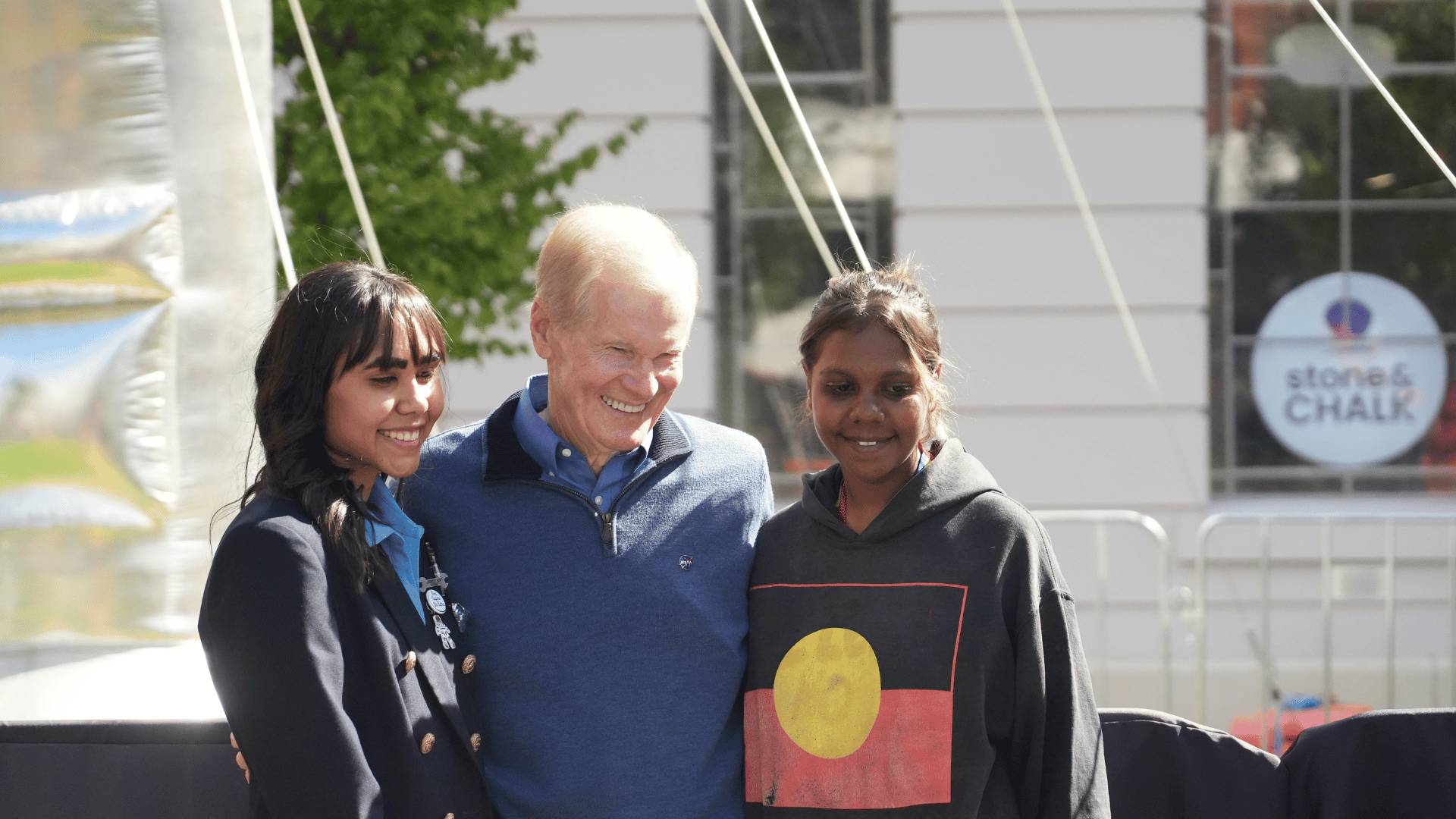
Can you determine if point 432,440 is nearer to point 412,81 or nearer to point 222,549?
point 222,549

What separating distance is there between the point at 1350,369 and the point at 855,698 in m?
7.03

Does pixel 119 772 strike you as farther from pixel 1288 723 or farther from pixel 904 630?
pixel 1288 723

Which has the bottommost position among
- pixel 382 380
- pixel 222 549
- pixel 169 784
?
pixel 169 784

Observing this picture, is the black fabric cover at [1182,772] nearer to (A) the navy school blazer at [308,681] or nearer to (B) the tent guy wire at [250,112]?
(A) the navy school blazer at [308,681]

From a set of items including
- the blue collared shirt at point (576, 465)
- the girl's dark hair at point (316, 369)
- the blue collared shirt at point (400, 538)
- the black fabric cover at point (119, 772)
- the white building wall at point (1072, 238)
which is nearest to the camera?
the girl's dark hair at point (316, 369)

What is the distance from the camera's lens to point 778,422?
8.23 m

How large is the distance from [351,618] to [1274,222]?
7638 mm

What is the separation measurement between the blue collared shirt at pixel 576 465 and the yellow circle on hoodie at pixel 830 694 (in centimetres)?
44

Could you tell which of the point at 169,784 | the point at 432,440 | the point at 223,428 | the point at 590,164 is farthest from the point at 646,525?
the point at 590,164

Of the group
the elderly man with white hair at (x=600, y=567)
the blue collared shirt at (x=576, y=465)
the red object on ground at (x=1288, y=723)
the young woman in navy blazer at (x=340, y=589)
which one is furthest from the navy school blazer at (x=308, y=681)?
the red object on ground at (x=1288, y=723)

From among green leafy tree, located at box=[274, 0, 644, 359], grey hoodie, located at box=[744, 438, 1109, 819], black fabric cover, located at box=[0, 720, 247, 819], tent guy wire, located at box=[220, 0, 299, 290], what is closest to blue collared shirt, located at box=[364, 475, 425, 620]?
grey hoodie, located at box=[744, 438, 1109, 819]

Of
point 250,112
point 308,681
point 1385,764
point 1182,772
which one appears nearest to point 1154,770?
point 1182,772

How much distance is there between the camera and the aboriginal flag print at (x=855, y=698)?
2145 mm

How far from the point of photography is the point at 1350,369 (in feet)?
26.5
